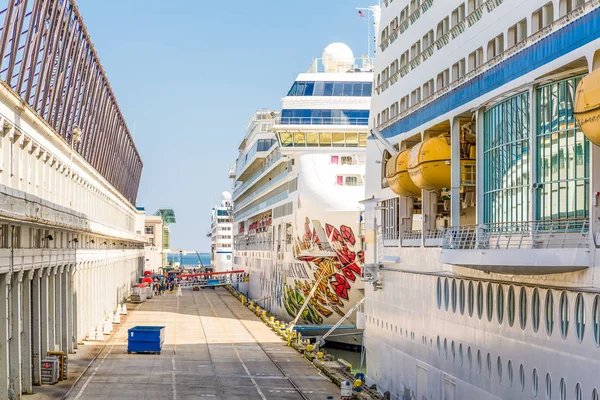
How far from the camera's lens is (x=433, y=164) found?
33.7m

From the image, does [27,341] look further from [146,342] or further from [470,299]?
[470,299]

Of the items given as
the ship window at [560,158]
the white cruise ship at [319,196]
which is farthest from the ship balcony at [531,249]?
the white cruise ship at [319,196]

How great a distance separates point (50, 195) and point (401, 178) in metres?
17.2

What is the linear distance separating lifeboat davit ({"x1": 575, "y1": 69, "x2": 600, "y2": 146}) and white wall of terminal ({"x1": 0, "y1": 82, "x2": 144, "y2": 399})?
47.6 ft

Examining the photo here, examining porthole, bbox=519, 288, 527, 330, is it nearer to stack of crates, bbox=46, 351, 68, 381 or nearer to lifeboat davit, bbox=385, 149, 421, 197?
lifeboat davit, bbox=385, 149, 421, 197

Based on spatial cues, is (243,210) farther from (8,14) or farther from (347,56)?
(8,14)

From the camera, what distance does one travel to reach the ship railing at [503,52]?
74.9ft

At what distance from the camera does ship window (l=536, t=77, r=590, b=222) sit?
2273cm

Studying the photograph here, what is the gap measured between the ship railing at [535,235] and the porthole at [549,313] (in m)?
1.10

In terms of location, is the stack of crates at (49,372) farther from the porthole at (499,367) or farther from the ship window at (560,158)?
the ship window at (560,158)

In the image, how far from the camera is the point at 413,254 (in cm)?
3766

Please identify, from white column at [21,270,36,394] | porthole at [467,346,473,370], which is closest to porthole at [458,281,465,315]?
porthole at [467,346,473,370]

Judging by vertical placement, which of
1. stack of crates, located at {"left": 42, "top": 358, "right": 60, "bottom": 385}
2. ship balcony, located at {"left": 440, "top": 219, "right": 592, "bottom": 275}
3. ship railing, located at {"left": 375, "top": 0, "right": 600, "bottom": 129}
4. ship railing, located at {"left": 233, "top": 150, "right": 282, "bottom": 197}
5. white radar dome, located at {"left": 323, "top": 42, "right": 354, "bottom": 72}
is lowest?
stack of crates, located at {"left": 42, "top": 358, "right": 60, "bottom": 385}

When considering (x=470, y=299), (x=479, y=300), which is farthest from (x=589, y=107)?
(x=470, y=299)
